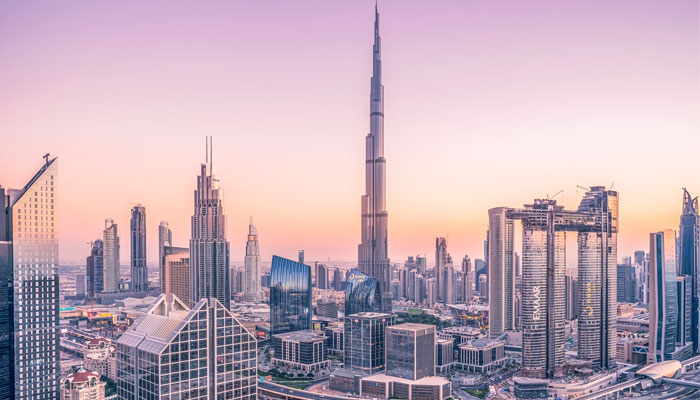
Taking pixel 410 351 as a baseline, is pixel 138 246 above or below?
above

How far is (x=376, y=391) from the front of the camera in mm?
32750

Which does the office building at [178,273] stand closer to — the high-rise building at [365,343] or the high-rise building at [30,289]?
the high-rise building at [365,343]

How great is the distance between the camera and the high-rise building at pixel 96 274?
63.2m

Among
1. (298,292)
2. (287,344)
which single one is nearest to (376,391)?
(287,344)

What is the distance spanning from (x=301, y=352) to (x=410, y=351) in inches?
403

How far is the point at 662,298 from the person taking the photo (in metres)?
38.3

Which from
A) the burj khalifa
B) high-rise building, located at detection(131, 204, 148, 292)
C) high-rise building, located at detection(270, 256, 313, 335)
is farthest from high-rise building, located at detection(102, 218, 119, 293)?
the burj khalifa

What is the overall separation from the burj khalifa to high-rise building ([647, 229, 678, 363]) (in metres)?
31.4

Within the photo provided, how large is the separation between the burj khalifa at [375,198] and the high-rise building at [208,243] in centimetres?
2089

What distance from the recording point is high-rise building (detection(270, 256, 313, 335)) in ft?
156

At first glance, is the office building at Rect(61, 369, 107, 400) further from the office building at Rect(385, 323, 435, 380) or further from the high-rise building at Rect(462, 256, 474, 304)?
the high-rise building at Rect(462, 256, 474, 304)

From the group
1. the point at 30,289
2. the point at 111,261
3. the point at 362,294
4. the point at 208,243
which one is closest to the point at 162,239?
the point at 111,261

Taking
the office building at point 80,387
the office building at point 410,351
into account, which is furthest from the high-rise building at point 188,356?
the office building at point 410,351

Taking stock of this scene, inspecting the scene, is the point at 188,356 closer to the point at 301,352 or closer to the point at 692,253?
the point at 301,352
